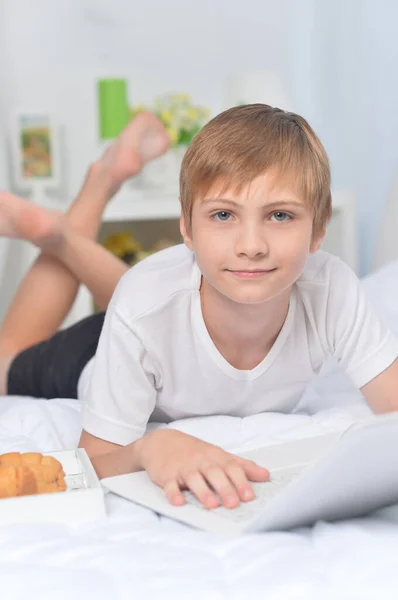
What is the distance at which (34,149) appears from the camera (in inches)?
106

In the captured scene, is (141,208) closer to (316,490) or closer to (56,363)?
(56,363)

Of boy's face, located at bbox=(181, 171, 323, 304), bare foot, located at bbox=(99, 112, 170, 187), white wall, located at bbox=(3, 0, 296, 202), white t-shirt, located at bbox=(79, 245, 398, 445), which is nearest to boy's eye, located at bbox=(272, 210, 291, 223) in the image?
boy's face, located at bbox=(181, 171, 323, 304)

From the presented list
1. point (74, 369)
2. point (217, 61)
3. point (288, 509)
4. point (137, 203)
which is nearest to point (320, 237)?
point (288, 509)

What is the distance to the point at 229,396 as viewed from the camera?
50.3 inches

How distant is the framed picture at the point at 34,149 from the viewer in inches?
106

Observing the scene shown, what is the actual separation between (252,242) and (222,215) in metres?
0.06

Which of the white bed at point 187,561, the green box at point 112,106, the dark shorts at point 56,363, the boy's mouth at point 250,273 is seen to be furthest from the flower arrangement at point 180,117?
the white bed at point 187,561

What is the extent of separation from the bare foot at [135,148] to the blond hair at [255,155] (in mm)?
897

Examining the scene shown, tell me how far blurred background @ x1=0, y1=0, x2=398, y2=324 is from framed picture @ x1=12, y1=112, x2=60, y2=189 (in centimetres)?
3

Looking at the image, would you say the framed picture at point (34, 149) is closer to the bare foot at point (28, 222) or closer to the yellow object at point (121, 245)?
the yellow object at point (121, 245)

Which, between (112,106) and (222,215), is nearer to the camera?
(222,215)

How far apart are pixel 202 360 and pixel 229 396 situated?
0.07 meters

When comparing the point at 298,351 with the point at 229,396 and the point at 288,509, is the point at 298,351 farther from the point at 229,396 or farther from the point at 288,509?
the point at 288,509

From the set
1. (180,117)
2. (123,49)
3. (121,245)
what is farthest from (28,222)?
(123,49)
